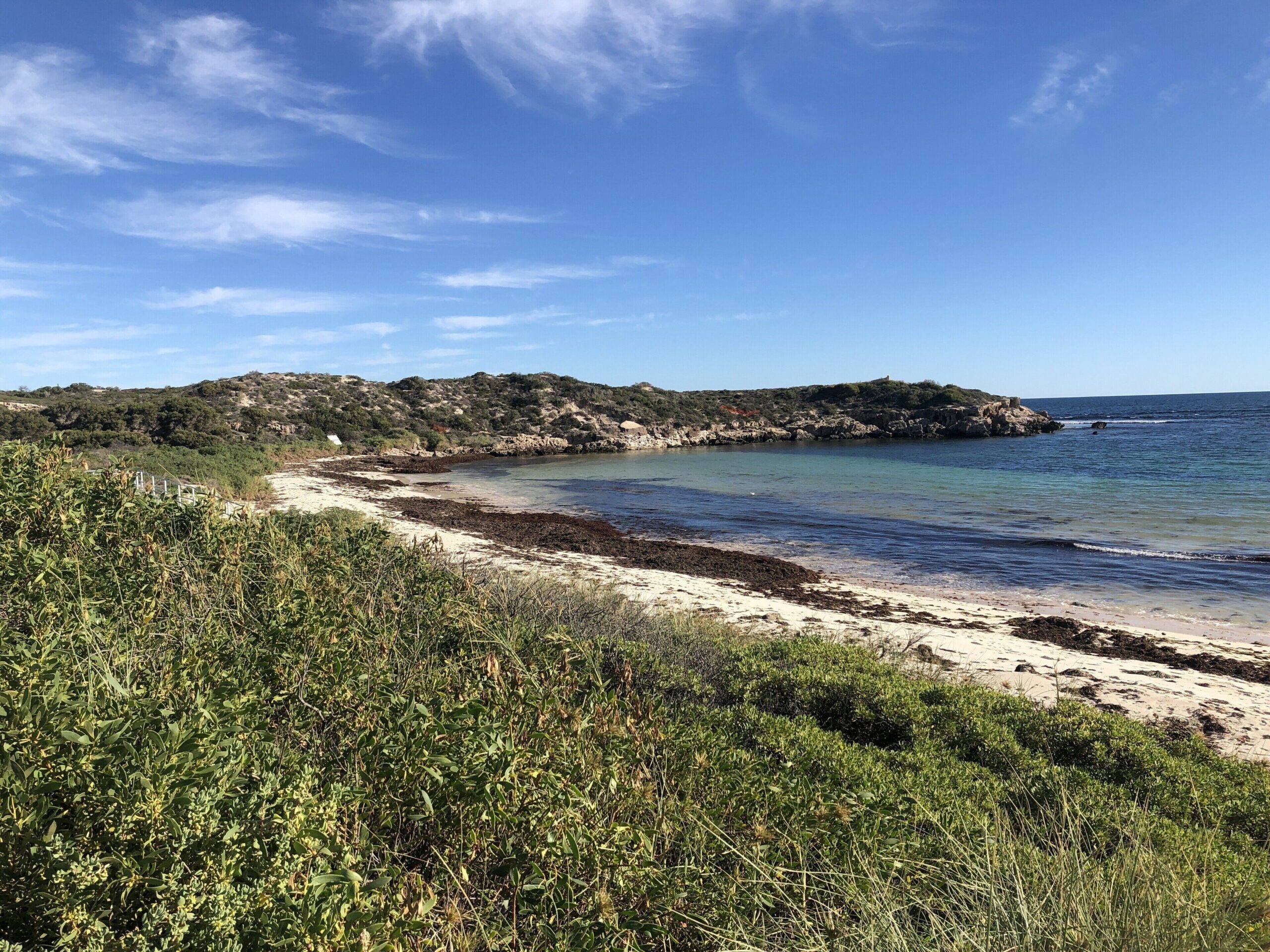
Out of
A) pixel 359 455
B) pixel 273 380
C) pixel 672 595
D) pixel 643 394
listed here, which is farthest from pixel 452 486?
pixel 643 394

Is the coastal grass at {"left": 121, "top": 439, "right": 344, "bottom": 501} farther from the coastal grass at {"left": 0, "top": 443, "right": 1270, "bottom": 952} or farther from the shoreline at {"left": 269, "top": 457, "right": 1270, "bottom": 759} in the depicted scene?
the coastal grass at {"left": 0, "top": 443, "right": 1270, "bottom": 952}

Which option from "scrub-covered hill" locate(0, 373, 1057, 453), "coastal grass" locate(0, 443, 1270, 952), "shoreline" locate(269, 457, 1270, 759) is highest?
"scrub-covered hill" locate(0, 373, 1057, 453)

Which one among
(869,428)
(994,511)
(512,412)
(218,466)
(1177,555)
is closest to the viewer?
(1177,555)

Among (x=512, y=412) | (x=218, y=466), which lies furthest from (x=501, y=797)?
(x=512, y=412)

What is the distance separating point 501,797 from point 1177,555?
61.3 ft

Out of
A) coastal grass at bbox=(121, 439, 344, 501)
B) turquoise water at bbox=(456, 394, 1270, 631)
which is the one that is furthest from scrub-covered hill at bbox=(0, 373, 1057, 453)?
turquoise water at bbox=(456, 394, 1270, 631)

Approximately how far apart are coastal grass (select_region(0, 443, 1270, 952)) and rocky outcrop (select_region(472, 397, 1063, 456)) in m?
54.4

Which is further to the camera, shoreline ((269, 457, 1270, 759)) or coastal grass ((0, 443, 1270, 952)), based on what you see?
shoreline ((269, 457, 1270, 759))

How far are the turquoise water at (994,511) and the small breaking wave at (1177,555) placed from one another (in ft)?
0.18

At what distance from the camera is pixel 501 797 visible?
2.59 meters

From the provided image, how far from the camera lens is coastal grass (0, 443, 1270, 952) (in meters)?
1.96

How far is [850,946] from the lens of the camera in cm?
236

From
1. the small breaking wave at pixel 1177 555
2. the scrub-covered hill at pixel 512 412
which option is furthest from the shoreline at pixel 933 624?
the scrub-covered hill at pixel 512 412

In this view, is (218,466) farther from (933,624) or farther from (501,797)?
(501,797)
